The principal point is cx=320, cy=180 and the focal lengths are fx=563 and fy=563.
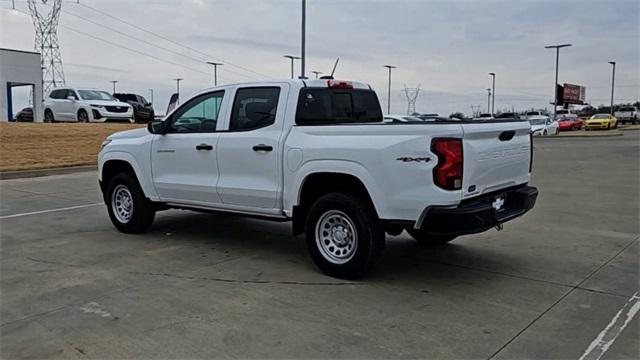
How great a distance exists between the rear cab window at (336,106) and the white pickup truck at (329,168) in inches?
0.5

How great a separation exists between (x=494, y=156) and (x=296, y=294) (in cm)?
216

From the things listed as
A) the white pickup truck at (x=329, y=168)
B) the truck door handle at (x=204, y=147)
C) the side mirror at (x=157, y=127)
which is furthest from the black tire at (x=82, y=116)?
the truck door handle at (x=204, y=147)

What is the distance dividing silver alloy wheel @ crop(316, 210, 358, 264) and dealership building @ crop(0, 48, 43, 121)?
33.2 meters

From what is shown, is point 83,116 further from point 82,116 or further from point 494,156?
point 494,156

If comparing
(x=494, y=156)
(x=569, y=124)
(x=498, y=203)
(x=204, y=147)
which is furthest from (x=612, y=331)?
(x=569, y=124)

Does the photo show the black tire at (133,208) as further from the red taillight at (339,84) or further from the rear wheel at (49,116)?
the rear wheel at (49,116)

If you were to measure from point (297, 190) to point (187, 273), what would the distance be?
1.37 m

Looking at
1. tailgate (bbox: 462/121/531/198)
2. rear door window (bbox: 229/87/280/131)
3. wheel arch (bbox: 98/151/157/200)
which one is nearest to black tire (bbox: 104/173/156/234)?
wheel arch (bbox: 98/151/157/200)

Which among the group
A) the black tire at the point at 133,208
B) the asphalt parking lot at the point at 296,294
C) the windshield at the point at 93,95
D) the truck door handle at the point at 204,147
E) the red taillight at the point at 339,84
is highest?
the windshield at the point at 93,95

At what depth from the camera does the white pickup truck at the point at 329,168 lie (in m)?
4.70

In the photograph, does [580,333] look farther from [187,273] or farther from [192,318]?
[187,273]

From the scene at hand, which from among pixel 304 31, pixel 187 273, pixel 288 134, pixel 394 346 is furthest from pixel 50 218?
pixel 304 31

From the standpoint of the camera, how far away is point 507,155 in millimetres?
5305

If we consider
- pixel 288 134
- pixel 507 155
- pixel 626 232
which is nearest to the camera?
pixel 507 155
